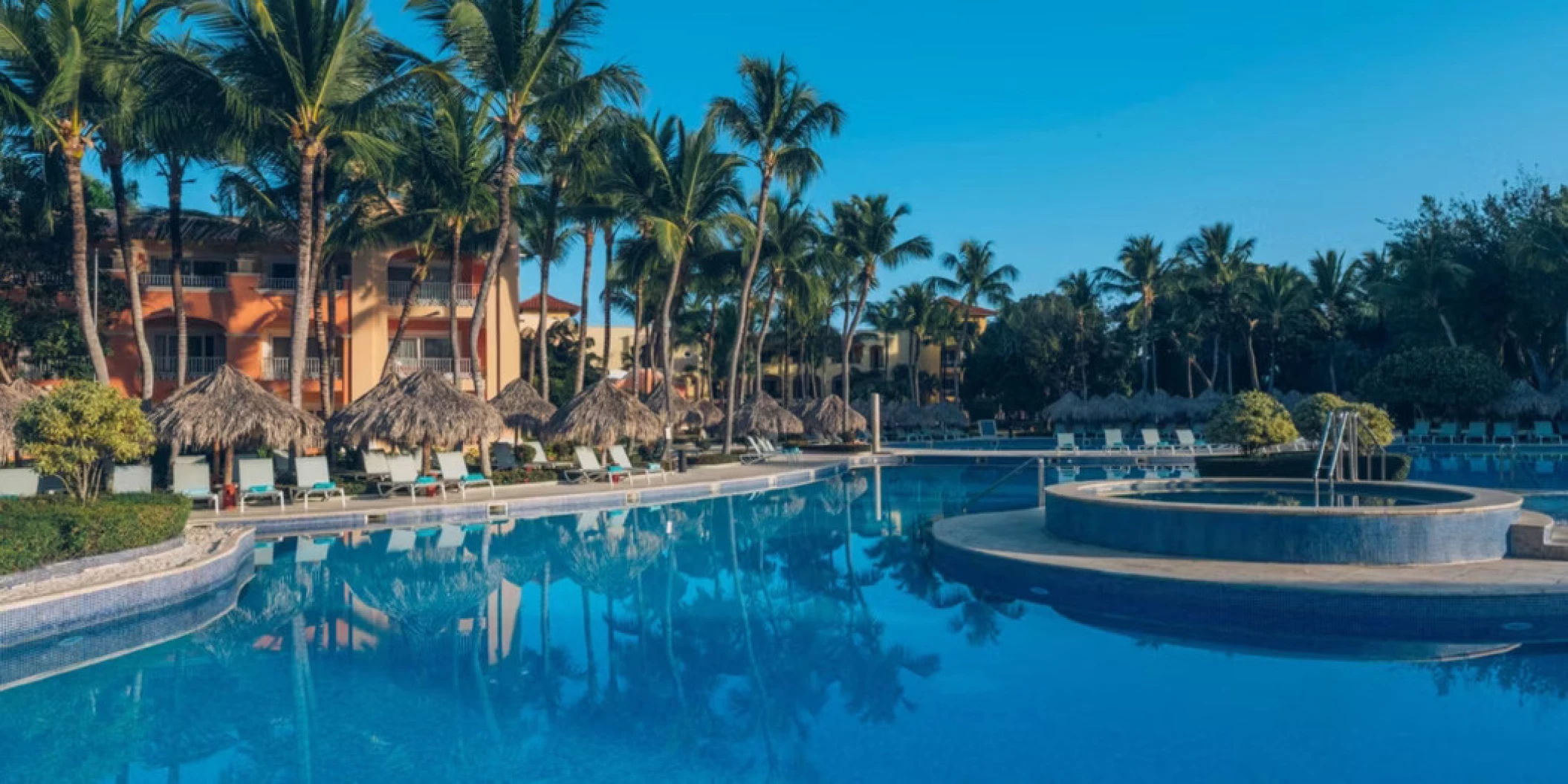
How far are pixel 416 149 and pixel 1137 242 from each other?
30.6 m

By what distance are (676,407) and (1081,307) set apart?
70.5ft

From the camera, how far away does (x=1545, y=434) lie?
30938 mm

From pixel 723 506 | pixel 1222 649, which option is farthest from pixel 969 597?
pixel 723 506

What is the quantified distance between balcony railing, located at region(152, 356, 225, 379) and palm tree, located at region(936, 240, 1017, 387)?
27505 millimetres

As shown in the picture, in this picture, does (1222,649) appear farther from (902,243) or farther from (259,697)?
(902,243)

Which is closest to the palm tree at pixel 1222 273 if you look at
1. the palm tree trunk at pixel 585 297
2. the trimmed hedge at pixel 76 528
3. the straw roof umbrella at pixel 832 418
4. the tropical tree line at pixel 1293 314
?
the tropical tree line at pixel 1293 314

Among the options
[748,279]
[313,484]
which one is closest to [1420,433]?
[748,279]

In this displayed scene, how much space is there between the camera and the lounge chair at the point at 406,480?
56.6 feet

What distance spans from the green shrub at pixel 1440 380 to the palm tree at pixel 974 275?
47.9 ft

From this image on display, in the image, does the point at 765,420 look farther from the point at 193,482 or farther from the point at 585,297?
the point at 193,482

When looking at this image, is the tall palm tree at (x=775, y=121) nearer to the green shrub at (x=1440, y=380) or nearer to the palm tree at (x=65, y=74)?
the palm tree at (x=65, y=74)

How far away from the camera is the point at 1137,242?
42.1 meters

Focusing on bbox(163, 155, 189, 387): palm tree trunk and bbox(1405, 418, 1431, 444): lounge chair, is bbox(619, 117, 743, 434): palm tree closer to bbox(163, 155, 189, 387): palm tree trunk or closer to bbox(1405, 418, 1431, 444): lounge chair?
bbox(163, 155, 189, 387): palm tree trunk

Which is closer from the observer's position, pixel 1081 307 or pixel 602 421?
pixel 602 421
